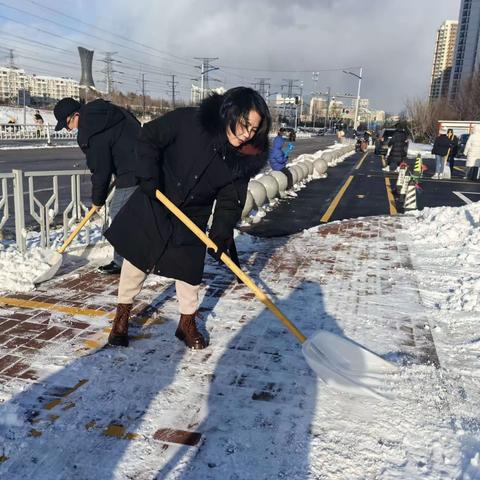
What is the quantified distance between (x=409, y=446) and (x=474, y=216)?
228 inches

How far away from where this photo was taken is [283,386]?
2969 mm

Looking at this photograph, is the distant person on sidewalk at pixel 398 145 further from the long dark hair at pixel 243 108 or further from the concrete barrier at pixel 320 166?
the long dark hair at pixel 243 108

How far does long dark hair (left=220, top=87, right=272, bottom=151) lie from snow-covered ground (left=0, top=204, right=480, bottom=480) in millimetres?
1567

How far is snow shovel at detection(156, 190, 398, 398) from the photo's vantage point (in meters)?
2.95

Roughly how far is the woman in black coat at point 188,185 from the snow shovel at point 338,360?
100 mm

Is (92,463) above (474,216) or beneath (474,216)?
beneath

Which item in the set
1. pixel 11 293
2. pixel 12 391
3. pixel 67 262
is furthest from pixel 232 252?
pixel 12 391

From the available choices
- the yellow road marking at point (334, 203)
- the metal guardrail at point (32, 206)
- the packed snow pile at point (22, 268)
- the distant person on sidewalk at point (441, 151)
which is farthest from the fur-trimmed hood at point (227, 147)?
the distant person on sidewalk at point (441, 151)

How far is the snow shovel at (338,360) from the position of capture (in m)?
2.95

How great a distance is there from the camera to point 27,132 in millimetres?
30859

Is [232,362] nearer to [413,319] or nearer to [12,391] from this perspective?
[12,391]

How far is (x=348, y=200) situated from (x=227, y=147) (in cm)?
901

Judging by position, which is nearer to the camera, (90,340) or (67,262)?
(90,340)

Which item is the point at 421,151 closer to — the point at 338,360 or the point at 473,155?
the point at 473,155
